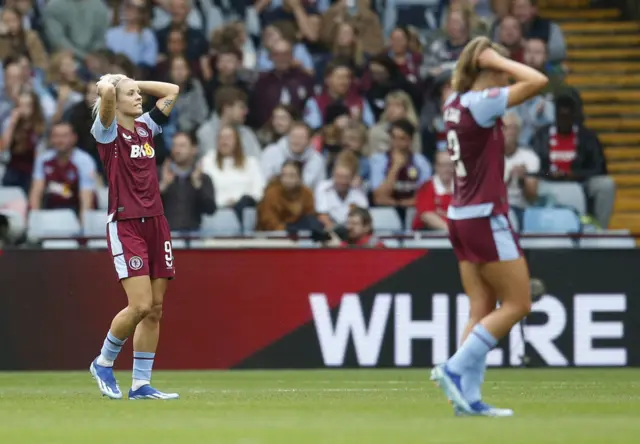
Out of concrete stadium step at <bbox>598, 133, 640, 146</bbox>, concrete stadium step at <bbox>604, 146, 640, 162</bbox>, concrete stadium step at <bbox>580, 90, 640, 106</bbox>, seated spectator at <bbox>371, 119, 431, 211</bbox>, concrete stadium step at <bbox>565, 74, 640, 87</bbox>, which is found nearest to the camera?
seated spectator at <bbox>371, 119, 431, 211</bbox>

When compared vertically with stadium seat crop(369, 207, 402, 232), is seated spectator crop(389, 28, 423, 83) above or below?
above

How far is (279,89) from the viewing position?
66.1 ft

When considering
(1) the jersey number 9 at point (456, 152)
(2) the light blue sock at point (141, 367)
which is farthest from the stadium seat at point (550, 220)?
(1) the jersey number 9 at point (456, 152)

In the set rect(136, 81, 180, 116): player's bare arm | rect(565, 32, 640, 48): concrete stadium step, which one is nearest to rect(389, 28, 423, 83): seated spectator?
rect(565, 32, 640, 48): concrete stadium step

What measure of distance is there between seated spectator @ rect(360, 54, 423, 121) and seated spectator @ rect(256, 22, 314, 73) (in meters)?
0.90

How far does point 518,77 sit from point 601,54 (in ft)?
47.3

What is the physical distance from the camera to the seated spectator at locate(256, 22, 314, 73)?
20.6 m

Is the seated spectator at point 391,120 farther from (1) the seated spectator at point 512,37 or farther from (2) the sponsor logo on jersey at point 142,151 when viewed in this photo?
(2) the sponsor logo on jersey at point 142,151

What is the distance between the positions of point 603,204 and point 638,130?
141 inches

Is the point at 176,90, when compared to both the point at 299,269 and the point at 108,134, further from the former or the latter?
the point at 299,269

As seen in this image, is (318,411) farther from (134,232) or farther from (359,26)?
(359,26)

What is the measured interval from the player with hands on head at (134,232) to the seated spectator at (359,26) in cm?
1025

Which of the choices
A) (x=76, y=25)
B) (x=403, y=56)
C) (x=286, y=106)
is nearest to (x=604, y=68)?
(x=403, y=56)

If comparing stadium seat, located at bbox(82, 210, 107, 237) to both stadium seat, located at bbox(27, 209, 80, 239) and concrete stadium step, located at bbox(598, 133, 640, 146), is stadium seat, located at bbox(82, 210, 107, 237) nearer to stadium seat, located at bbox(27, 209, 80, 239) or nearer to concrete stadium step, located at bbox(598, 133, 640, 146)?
stadium seat, located at bbox(27, 209, 80, 239)
